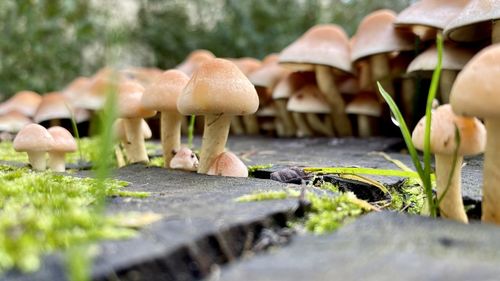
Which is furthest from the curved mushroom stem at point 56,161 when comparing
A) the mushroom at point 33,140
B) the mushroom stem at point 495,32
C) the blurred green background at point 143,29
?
the blurred green background at point 143,29

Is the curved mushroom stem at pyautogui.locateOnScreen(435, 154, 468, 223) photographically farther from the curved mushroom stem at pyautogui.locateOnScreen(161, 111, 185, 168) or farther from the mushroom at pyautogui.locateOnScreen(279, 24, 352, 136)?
the mushroom at pyautogui.locateOnScreen(279, 24, 352, 136)

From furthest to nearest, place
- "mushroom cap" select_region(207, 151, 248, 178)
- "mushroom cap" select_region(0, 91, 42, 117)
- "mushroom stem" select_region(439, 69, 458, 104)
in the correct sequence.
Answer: "mushroom cap" select_region(0, 91, 42, 117)
"mushroom stem" select_region(439, 69, 458, 104)
"mushroom cap" select_region(207, 151, 248, 178)

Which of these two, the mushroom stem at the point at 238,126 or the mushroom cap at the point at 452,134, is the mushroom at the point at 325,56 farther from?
the mushroom cap at the point at 452,134

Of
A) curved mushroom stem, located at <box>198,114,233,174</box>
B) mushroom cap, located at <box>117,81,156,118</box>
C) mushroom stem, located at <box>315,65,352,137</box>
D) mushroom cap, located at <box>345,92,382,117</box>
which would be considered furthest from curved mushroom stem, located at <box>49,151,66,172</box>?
mushroom cap, located at <box>345,92,382,117</box>

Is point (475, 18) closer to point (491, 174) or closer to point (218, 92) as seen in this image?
point (491, 174)

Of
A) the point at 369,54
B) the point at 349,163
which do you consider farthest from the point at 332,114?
the point at 349,163

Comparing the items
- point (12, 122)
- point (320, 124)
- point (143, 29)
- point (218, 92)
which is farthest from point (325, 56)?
point (143, 29)
